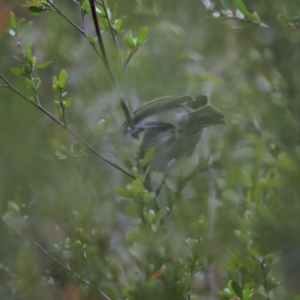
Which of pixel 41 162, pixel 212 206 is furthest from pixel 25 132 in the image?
pixel 212 206

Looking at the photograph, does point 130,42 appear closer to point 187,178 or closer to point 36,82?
point 36,82

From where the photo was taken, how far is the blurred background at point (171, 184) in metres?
1.09

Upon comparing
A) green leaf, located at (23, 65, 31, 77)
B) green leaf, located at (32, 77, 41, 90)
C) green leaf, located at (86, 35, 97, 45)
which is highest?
green leaf, located at (86, 35, 97, 45)

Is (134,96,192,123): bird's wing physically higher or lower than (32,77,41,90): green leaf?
lower

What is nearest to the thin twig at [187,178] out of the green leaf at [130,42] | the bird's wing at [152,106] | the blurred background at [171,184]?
the blurred background at [171,184]

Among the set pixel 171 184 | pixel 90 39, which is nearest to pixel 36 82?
pixel 90 39

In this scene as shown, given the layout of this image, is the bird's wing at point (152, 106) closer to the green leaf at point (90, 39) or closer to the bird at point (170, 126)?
the bird at point (170, 126)

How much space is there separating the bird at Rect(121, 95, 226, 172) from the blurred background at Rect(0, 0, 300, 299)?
6cm

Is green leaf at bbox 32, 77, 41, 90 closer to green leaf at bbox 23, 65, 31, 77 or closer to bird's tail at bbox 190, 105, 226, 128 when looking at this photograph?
green leaf at bbox 23, 65, 31, 77

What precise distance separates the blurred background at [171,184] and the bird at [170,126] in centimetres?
6

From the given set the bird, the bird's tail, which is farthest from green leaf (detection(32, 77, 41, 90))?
the bird's tail

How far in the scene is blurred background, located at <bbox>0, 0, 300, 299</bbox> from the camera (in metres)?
1.09

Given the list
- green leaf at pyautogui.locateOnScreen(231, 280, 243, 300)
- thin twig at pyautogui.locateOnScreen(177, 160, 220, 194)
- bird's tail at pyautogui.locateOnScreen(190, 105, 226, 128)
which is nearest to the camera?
green leaf at pyautogui.locateOnScreen(231, 280, 243, 300)

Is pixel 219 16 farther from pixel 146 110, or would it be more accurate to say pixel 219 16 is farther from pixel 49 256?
pixel 49 256
